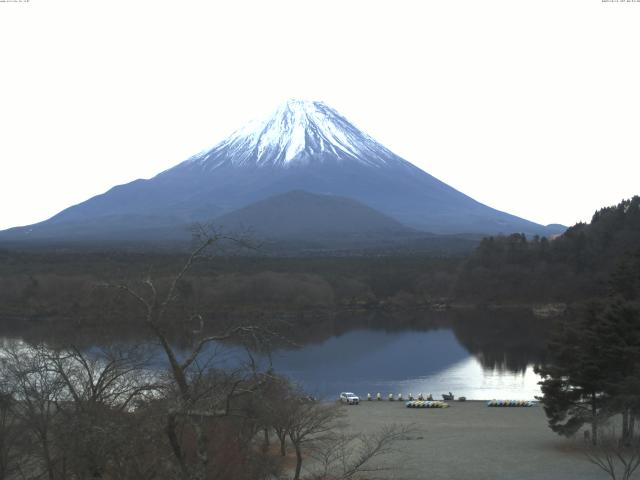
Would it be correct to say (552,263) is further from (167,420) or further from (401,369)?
(167,420)

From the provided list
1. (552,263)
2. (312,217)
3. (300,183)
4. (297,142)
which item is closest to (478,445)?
(552,263)

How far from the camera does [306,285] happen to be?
2000 inches

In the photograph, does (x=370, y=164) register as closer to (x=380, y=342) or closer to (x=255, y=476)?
(x=380, y=342)

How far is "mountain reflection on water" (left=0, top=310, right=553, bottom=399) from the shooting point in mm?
24953

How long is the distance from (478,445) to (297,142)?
446 ft

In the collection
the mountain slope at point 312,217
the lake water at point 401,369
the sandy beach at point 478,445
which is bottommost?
the lake water at point 401,369

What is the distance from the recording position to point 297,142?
149 m

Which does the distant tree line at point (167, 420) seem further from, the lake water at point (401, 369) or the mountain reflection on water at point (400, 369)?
the mountain reflection on water at point (400, 369)

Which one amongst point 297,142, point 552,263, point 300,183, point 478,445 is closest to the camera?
point 478,445

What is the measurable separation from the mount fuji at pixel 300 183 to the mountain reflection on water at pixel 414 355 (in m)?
82.7

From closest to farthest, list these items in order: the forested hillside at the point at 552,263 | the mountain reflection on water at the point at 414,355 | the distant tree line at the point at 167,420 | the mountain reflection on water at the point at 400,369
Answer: the distant tree line at the point at 167,420
the mountain reflection on water at the point at 400,369
the mountain reflection on water at the point at 414,355
the forested hillside at the point at 552,263

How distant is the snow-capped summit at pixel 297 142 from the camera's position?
485ft

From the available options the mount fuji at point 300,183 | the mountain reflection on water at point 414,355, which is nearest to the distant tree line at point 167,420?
the mountain reflection on water at point 414,355

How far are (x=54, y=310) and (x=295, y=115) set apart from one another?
110m
